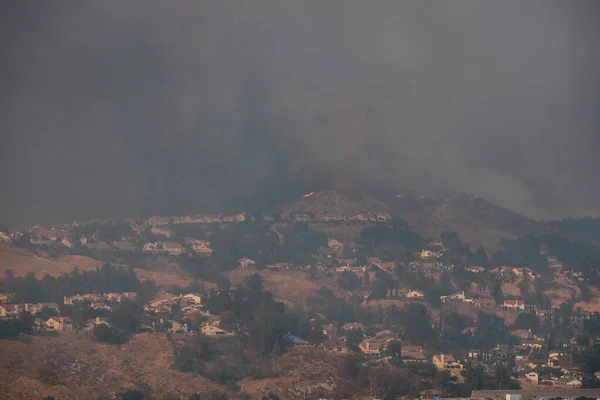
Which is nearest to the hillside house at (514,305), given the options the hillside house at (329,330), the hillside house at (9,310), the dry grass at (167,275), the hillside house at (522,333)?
the hillside house at (522,333)

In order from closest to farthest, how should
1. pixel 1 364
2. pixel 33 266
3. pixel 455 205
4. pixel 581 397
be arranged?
1. pixel 581 397
2. pixel 1 364
3. pixel 33 266
4. pixel 455 205

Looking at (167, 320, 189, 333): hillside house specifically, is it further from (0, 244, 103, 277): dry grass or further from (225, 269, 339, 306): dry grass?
(0, 244, 103, 277): dry grass

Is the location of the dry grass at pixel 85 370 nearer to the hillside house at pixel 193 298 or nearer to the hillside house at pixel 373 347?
the hillside house at pixel 373 347

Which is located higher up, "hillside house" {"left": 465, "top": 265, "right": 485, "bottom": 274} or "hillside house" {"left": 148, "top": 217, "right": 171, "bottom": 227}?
"hillside house" {"left": 148, "top": 217, "right": 171, "bottom": 227}

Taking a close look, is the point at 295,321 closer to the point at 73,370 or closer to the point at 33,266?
the point at 73,370

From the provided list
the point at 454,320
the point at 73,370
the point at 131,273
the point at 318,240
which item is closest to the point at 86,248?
the point at 131,273

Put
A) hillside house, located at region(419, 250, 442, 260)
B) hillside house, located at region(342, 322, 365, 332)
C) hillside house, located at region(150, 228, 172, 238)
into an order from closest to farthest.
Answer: hillside house, located at region(342, 322, 365, 332) → hillside house, located at region(419, 250, 442, 260) → hillside house, located at region(150, 228, 172, 238)

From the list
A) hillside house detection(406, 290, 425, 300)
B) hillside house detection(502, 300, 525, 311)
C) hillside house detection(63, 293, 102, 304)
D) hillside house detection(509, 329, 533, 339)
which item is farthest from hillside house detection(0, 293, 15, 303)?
hillside house detection(502, 300, 525, 311)

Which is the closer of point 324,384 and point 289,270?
point 324,384
